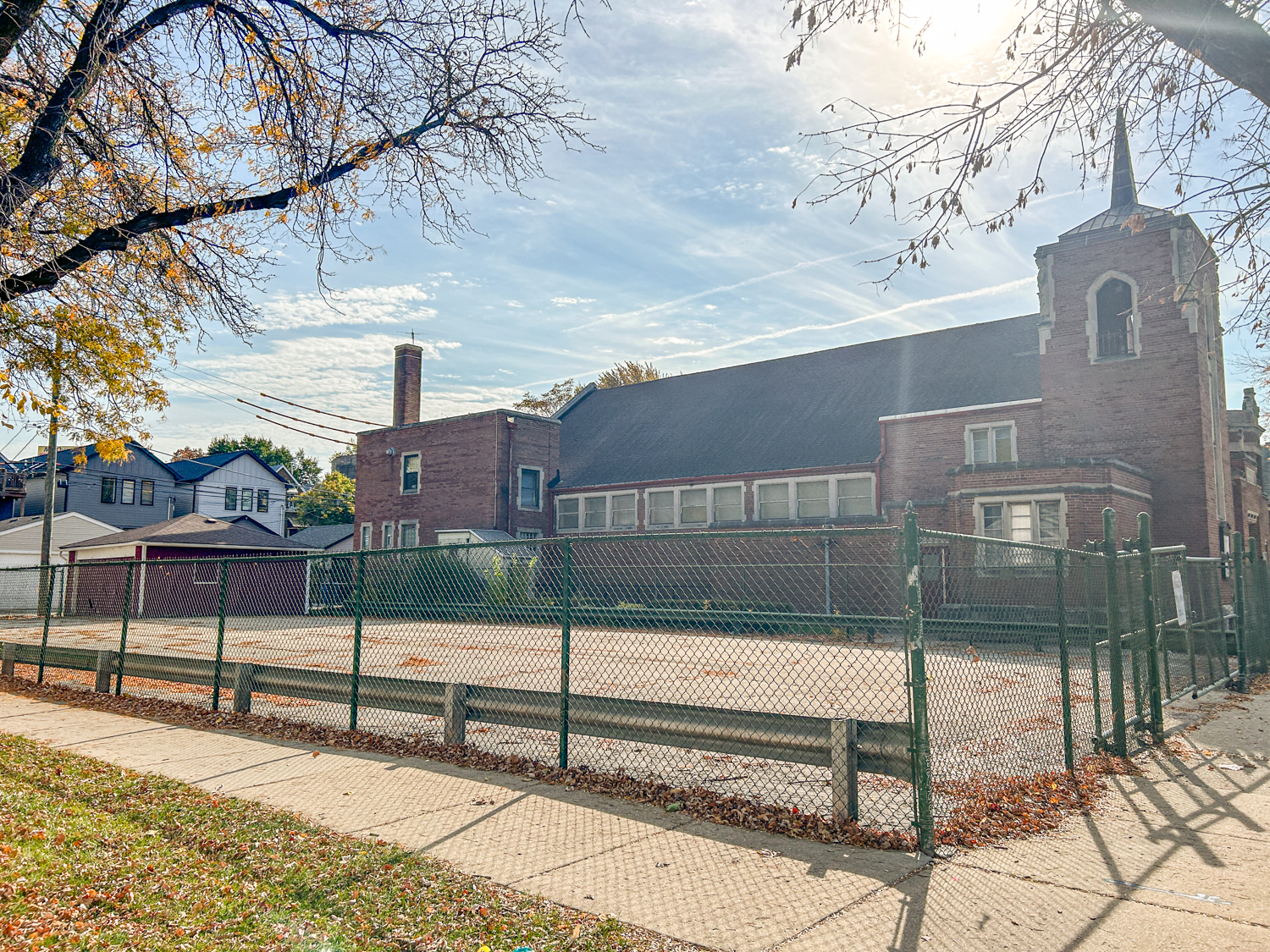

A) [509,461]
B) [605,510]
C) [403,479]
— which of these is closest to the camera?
[509,461]

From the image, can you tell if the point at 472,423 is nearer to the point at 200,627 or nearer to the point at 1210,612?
the point at 200,627

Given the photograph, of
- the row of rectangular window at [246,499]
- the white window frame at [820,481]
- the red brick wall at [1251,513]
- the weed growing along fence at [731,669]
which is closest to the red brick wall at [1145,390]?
the red brick wall at [1251,513]

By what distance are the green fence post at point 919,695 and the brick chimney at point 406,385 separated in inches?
1390

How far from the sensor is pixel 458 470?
111 feet

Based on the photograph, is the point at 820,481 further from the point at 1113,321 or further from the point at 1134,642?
the point at 1134,642

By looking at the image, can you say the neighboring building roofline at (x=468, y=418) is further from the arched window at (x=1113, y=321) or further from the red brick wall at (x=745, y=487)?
the arched window at (x=1113, y=321)

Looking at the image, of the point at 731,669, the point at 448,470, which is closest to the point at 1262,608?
the point at 731,669

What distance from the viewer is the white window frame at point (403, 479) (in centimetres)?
3538

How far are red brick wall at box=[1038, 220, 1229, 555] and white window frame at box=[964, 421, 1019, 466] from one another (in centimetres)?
80

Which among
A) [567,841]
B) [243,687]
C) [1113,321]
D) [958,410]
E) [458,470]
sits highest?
[1113,321]

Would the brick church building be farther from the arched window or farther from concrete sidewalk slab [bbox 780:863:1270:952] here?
concrete sidewalk slab [bbox 780:863:1270:952]

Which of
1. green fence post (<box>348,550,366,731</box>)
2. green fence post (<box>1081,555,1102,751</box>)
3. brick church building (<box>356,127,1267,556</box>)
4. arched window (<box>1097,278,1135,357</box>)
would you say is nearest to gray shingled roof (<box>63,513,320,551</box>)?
brick church building (<box>356,127,1267,556</box>)

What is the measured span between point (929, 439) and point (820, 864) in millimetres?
22440

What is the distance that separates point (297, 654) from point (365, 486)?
1160 inches
